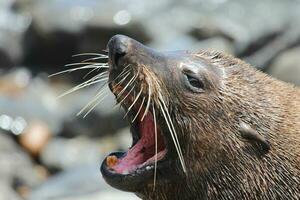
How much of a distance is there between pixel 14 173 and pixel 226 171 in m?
7.67

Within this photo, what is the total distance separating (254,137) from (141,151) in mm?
675

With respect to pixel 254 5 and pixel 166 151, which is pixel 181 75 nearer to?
pixel 166 151

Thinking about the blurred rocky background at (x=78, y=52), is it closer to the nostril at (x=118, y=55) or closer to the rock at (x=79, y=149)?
the rock at (x=79, y=149)

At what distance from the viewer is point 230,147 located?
5520 millimetres

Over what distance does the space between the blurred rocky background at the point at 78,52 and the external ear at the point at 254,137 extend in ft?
17.9

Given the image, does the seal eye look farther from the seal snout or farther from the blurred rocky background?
the blurred rocky background

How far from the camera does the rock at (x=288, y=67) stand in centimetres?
1192

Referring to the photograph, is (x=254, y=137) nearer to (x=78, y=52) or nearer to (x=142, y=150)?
(x=142, y=150)

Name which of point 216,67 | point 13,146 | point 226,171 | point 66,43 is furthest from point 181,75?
point 66,43

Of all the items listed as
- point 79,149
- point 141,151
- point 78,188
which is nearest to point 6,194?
point 78,188

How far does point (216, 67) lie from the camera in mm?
5773

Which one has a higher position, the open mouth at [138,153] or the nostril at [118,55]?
the nostril at [118,55]

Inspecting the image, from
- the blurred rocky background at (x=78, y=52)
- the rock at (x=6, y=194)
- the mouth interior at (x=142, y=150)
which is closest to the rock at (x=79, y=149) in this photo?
the blurred rocky background at (x=78, y=52)

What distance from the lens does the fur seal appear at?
5469 mm
